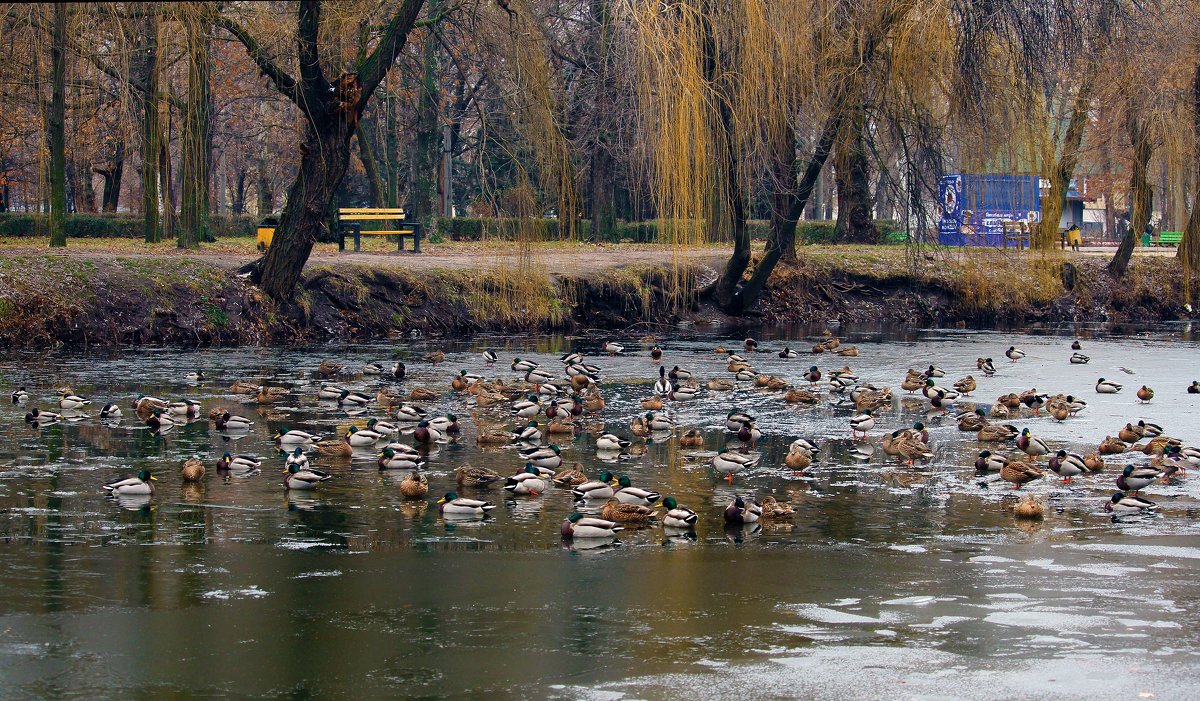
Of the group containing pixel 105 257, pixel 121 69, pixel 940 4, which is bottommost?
pixel 105 257

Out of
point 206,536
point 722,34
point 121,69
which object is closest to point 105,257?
point 121,69

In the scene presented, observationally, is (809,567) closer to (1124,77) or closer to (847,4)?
(847,4)

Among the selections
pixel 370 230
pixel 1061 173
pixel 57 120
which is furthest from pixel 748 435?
pixel 370 230

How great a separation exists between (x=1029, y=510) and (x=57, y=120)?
21.5 m

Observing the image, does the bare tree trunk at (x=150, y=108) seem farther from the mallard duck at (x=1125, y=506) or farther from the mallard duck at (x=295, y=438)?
the mallard duck at (x=1125, y=506)

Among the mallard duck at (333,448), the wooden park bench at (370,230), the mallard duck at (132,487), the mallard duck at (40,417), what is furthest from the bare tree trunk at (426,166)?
the mallard duck at (132,487)

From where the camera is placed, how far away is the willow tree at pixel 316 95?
2441 centimetres

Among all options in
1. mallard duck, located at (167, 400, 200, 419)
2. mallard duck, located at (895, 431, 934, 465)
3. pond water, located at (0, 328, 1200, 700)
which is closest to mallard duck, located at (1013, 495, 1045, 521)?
pond water, located at (0, 328, 1200, 700)

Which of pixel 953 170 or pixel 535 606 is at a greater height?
pixel 953 170

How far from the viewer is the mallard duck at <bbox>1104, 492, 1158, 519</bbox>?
13672 millimetres

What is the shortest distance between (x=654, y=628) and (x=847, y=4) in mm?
17667

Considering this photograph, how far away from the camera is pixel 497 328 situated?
105ft

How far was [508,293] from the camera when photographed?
2859cm

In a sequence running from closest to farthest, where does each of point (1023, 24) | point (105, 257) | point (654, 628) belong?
point (654, 628) → point (1023, 24) → point (105, 257)
